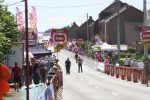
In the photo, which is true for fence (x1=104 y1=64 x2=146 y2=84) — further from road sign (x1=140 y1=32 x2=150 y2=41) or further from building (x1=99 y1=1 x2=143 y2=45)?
building (x1=99 y1=1 x2=143 y2=45)

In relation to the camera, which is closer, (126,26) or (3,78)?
(3,78)

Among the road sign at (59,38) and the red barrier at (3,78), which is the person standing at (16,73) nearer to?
the road sign at (59,38)

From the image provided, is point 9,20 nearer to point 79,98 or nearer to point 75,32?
point 79,98

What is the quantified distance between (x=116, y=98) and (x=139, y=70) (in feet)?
46.3

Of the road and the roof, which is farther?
the roof

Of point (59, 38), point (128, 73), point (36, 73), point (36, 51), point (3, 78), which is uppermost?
point (59, 38)

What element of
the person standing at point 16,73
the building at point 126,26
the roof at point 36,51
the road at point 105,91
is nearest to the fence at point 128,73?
the road at point 105,91

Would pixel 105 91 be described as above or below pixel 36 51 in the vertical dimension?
below

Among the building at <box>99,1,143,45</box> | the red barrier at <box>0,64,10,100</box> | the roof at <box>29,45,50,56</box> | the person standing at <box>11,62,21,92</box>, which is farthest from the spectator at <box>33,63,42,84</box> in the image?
the building at <box>99,1,143,45</box>

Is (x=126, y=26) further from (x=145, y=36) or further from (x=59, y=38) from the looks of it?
(x=59, y=38)

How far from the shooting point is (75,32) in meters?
177

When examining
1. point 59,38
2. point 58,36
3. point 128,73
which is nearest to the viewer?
point 59,38

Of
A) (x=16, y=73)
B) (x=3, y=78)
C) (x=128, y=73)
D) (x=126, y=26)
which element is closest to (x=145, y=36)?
(x=128, y=73)

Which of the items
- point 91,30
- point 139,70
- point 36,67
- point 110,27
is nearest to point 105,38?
point 110,27
